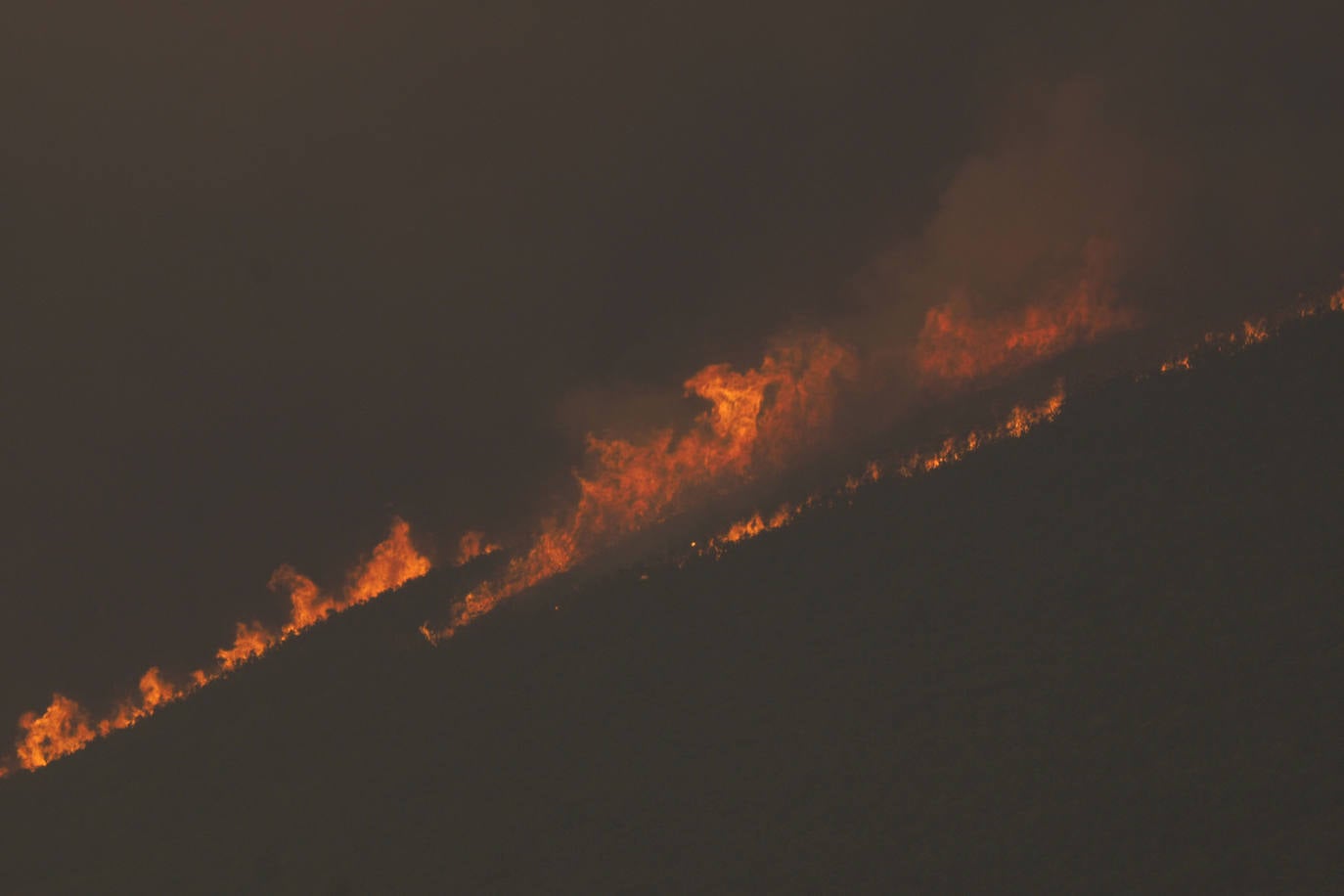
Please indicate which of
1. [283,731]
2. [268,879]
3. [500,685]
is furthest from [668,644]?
[283,731]

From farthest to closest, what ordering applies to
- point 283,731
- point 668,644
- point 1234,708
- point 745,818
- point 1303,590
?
point 283,731 → point 668,644 → point 745,818 → point 1303,590 → point 1234,708

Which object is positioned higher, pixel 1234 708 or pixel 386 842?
pixel 386 842

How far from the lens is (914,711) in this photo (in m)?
19.0

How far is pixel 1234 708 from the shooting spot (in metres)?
16.3

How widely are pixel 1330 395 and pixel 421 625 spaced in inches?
743

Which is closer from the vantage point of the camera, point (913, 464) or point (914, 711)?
point (914, 711)

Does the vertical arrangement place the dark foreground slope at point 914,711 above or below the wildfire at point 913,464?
below

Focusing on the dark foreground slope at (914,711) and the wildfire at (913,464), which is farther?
the wildfire at (913,464)

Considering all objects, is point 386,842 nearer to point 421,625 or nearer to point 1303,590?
point 421,625

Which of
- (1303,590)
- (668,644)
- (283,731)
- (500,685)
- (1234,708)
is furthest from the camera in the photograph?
(283,731)

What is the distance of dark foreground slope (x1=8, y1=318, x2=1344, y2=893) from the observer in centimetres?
1590

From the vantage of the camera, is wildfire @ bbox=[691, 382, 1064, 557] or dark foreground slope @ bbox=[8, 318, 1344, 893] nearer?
dark foreground slope @ bbox=[8, 318, 1344, 893]

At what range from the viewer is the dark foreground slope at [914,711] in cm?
1590

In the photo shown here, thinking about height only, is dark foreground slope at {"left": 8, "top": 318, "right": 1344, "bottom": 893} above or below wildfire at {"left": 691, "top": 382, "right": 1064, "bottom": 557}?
below
